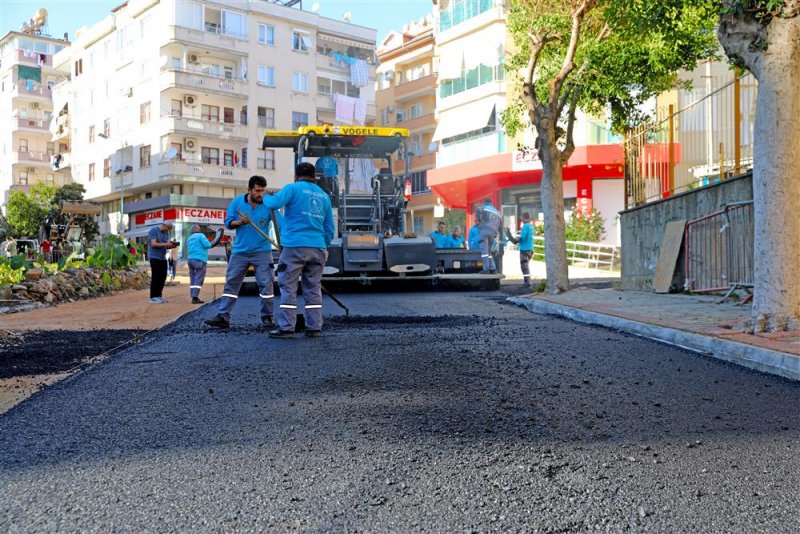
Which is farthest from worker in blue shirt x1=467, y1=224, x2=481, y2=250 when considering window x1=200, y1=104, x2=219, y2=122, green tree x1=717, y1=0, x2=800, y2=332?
window x1=200, y1=104, x2=219, y2=122

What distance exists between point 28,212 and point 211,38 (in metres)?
19.7

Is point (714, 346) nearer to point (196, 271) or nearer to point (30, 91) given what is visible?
point (196, 271)

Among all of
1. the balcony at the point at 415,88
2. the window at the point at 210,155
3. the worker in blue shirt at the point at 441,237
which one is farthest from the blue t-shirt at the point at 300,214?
the balcony at the point at 415,88

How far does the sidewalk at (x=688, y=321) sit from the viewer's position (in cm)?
579

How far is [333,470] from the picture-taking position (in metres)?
3.05

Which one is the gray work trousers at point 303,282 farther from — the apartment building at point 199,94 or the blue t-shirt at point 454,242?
the apartment building at point 199,94

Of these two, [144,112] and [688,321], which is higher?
[144,112]

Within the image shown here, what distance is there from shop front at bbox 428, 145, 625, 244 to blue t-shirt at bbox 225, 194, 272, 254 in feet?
75.2

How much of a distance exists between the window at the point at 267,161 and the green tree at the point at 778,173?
4610 cm

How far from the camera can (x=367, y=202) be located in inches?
609

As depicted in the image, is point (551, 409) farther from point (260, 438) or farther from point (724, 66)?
point (724, 66)

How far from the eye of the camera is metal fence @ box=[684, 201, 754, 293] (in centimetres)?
1003

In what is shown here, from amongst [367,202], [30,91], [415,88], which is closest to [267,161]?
[415,88]

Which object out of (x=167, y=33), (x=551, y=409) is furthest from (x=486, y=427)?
(x=167, y=33)
